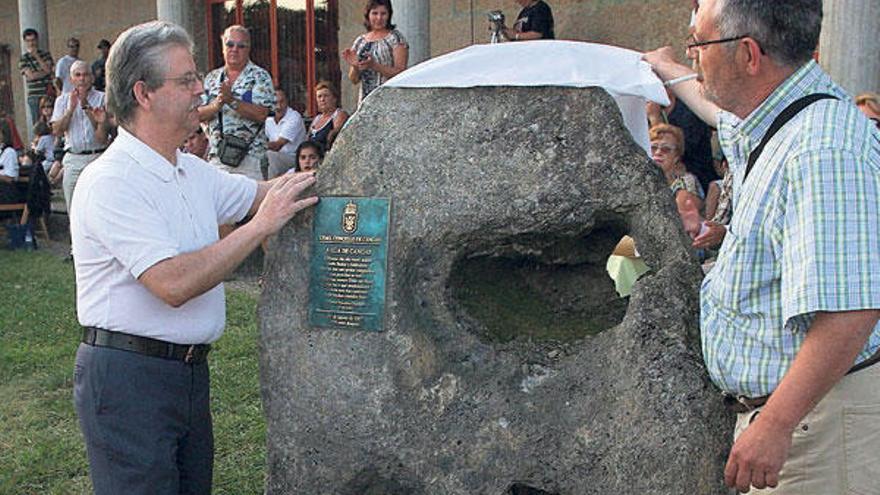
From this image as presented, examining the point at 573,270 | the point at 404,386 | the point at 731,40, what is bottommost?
the point at 404,386

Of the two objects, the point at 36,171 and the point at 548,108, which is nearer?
the point at 548,108

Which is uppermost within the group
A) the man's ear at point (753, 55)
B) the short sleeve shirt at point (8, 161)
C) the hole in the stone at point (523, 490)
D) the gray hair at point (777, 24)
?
the gray hair at point (777, 24)

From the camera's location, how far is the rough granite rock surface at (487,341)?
8.54 feet

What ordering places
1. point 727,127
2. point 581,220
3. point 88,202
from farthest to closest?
point 581,220 < point 88,202 < point 727,127

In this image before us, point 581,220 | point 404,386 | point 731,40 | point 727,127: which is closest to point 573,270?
point 581,220

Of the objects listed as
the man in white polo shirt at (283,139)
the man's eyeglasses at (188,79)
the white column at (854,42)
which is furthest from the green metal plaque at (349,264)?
the man in white polo shirt at (283,139)

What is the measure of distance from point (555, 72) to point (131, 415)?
1.57 m

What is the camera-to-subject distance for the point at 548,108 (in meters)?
2.81

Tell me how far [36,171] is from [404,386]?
341 inches

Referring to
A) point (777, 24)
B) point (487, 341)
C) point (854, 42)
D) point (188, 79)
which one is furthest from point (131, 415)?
point (854, 42)

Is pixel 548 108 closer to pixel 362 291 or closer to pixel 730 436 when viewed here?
pixel 362 291

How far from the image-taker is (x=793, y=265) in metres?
1.82

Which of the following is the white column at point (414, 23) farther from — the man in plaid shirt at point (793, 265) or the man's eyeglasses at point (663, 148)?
the man in plaid shirt at point (793, 265)

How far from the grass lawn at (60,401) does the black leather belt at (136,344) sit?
A: 143 centimetres
